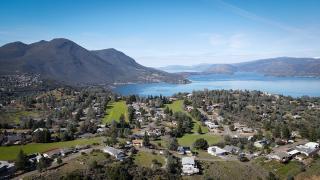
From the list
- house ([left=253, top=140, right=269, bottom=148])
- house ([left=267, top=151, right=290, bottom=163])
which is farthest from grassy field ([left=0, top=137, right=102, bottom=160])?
house ([left=267, top=151, right=290, bottom=163])

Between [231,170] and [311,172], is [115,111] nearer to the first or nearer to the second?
[231,170]

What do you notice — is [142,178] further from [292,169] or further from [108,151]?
[292,169]

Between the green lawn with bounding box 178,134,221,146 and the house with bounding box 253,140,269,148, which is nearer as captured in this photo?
the house with bounding box 253,140,269,148

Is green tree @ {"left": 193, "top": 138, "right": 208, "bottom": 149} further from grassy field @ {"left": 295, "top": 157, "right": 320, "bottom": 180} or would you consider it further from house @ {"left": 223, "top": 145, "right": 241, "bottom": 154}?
grassy field @ {"left": 295, "top": 157, "right": 320, "bottom": 180}

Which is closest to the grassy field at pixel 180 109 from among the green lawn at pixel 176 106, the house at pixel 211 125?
the green lawn at pixel 176 106

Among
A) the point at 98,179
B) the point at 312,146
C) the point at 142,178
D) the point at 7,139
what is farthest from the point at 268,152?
the point at 7,139

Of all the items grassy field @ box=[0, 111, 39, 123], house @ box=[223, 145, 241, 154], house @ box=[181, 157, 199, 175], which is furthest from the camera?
grassy field @ box=[0, 111, 39, 123]
